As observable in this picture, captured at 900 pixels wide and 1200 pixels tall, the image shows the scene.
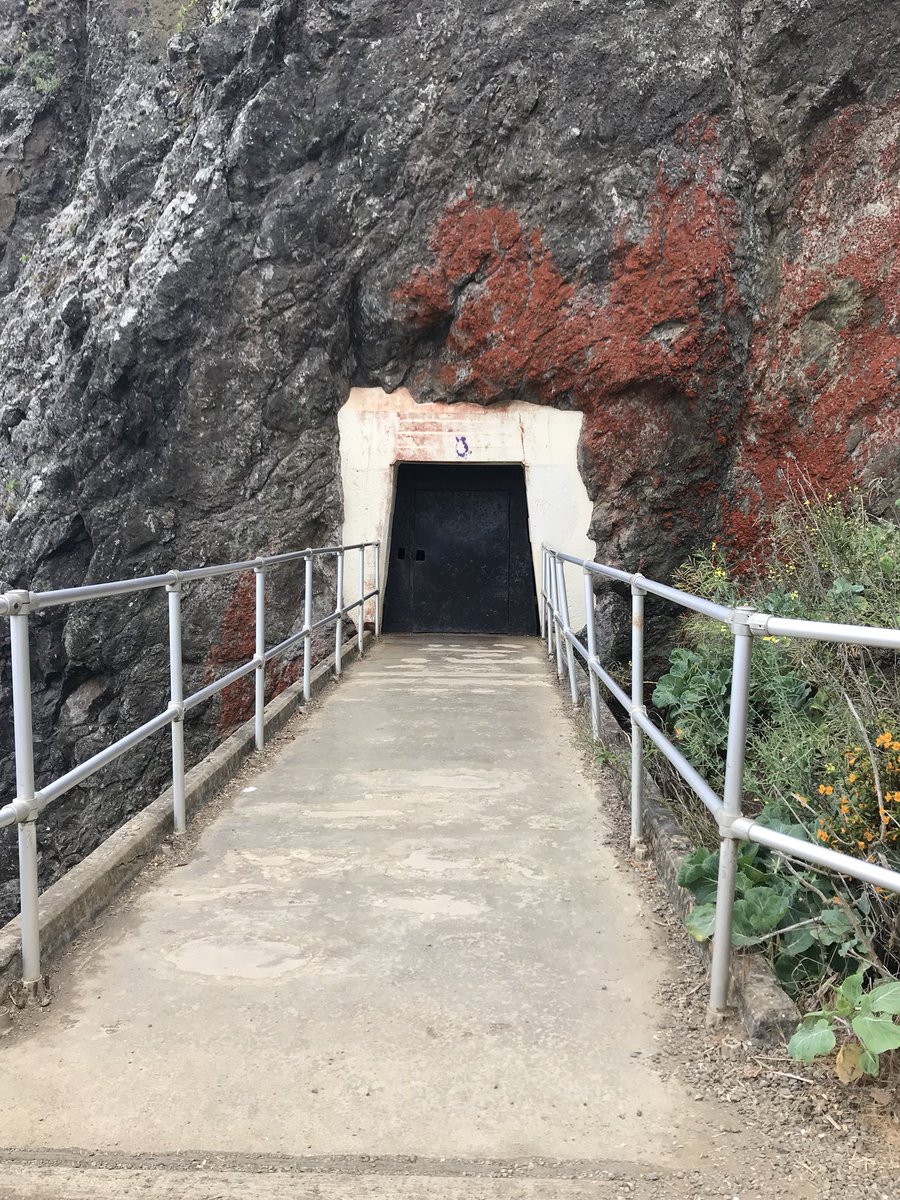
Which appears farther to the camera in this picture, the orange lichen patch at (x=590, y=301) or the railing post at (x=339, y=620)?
the orange lichen patch at (x=590, y=301)

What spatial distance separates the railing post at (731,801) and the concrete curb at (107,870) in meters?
2.03

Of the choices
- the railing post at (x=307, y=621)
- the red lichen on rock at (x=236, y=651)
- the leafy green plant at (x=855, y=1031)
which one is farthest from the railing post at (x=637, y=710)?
the red lichen on rock at (x=236, y=651)

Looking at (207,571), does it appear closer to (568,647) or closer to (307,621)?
(307,621)

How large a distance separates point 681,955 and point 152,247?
32.7 ft

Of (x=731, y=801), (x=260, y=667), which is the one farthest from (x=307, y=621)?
(x=731, y=801)

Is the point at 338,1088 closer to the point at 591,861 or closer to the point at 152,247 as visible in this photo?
the point at 591,861

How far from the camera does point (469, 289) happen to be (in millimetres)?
10469

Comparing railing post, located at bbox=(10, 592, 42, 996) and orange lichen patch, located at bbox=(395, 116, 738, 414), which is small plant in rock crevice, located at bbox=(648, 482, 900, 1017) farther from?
orange lichen patch, located at bbox=(395, 116, 738, 414)

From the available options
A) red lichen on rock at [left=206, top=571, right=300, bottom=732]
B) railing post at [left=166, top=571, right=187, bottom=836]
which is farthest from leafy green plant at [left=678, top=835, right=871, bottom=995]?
red lichen on rock at [left=206, top=571, right=300, bottom=732]

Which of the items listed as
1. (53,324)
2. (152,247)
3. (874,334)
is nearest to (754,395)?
(874,334)

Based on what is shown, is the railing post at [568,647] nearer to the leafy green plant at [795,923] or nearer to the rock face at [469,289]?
the rock face at [469,289]

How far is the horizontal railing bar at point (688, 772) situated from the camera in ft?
8.68

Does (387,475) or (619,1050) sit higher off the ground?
(387,475)

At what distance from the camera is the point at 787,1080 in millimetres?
2355
